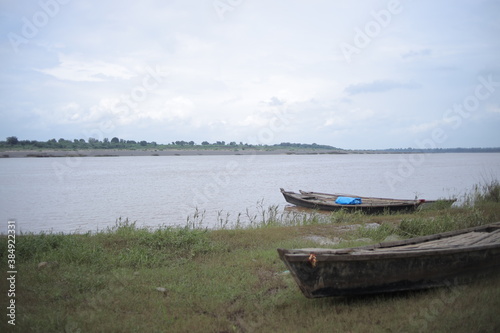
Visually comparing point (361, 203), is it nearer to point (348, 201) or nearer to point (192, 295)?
point (348, 201)

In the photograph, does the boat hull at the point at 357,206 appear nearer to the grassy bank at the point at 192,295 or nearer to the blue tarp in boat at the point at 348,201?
the blue tarp in boat at the point at 348,201

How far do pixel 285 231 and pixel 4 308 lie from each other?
6.97 m

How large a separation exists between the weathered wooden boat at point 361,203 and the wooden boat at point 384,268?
33.5ft

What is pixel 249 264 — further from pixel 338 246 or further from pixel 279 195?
pixel 279 195

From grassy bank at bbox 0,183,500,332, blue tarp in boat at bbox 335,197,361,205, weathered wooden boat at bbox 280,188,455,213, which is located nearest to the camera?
grassy bank at bbox 0,183,500,332

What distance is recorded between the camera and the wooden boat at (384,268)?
5.54 m

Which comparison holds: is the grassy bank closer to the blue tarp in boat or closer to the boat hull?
the boat hull

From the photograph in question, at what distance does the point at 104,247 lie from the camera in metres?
8.91

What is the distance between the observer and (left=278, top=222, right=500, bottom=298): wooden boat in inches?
218

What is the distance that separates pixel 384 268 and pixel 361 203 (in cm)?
1293

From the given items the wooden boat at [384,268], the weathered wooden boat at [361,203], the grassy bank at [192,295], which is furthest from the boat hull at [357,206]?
the wooden boat at [384,268]

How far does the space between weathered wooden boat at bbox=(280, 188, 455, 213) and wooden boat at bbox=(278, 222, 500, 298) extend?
33.5ft

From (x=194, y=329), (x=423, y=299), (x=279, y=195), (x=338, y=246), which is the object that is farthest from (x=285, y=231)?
(x=279, y=195)

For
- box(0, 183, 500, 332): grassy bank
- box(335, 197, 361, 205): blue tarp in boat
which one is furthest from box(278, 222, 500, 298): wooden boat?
box(335, 197, 361, 205): blue tarp in boat
